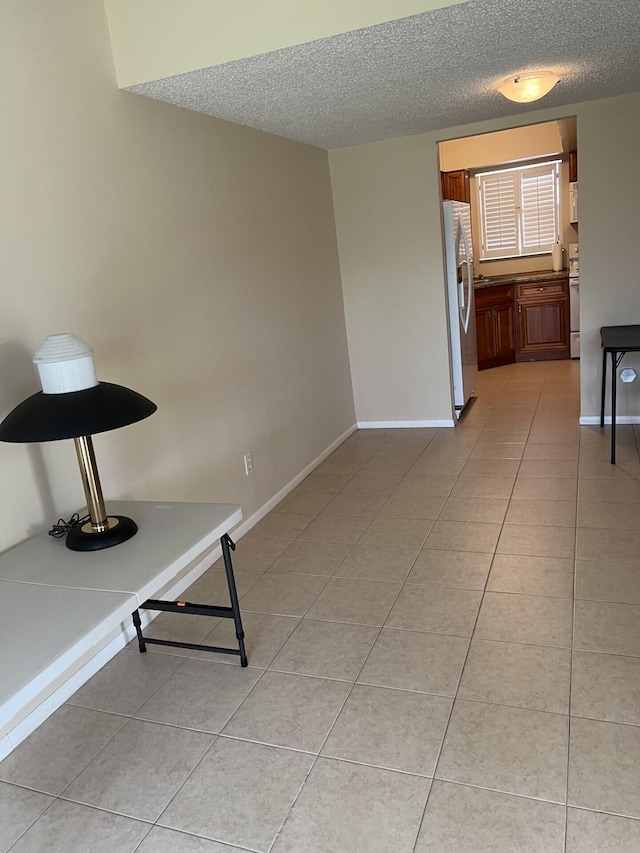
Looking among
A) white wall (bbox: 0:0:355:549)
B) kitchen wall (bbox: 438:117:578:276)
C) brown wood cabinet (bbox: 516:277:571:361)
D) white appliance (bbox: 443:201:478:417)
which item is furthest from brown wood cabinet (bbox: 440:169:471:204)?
white wall (bbox: 0:0:355:549)

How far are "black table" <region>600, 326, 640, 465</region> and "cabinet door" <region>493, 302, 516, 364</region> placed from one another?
256cm

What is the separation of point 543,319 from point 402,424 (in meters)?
2.82

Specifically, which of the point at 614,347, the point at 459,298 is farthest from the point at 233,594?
the point at 459,298

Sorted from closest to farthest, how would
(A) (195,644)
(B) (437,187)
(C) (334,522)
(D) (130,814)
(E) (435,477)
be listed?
1. (D) (130,814)
2. (A) (195,644)
3. (C) (334,522)
4. (E) (435,477)
5. (B) (437,187)

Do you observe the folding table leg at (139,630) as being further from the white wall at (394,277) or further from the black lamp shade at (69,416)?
the white wall at (394,277)

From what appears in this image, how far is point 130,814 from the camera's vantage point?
1.64m

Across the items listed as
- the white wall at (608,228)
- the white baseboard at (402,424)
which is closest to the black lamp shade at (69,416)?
→ the white baseboard at (402,424)

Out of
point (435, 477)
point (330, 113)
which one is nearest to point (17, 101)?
point (330, 113)

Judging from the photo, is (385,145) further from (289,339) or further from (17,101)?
(17,101)

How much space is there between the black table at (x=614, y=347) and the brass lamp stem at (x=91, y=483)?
9.04 feet

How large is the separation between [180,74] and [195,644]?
216cm

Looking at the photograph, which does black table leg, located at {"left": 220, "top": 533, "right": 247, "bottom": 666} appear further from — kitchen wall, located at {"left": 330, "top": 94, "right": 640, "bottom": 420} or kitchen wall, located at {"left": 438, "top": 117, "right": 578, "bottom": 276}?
kitchen wall, located at {"left": 438, "top": 117, "right": 578, "bottom": 276}

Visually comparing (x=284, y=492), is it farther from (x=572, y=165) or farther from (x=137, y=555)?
(x=572, y=165)

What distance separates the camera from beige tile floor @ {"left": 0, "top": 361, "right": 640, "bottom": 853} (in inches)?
61.1
